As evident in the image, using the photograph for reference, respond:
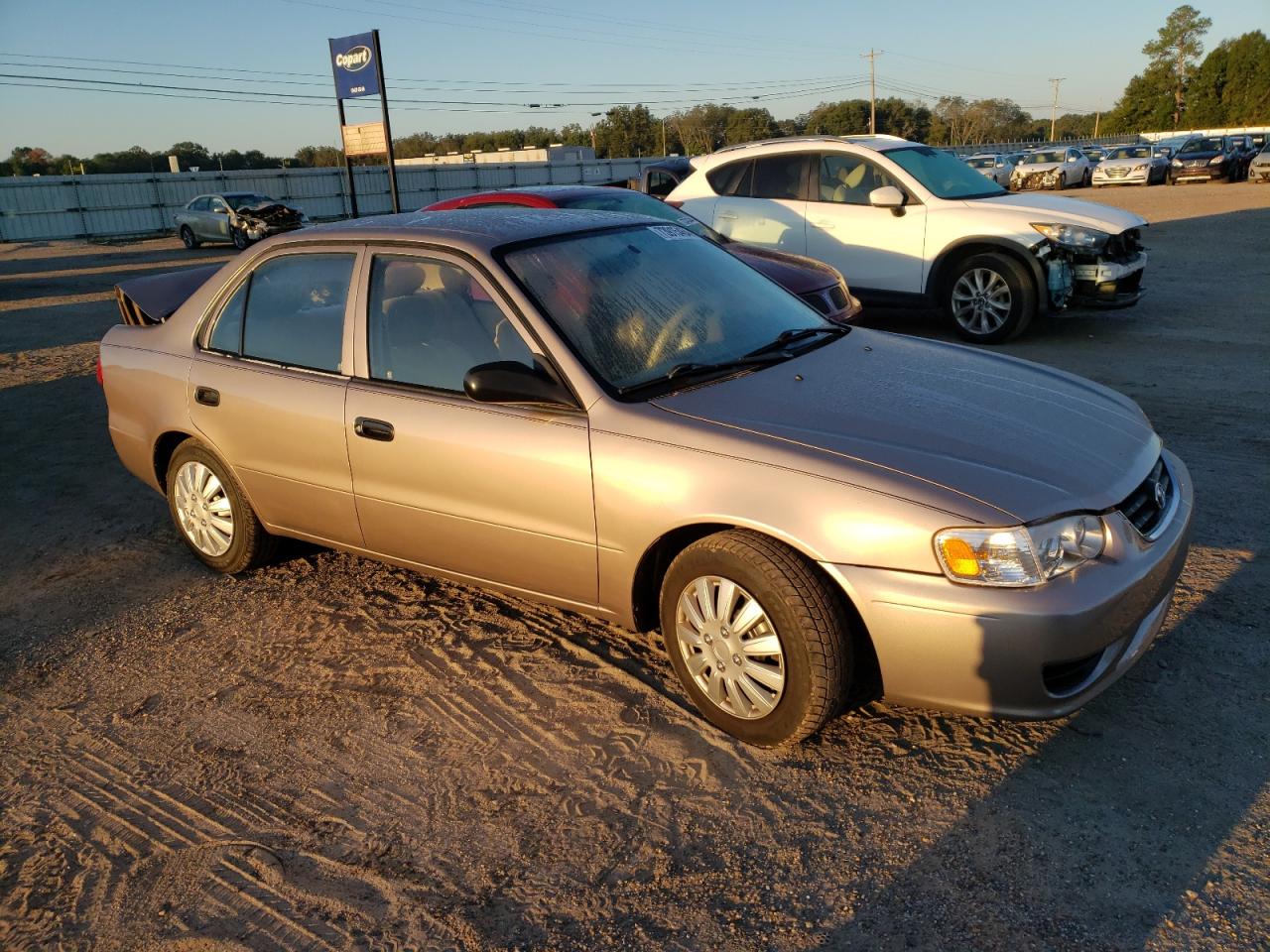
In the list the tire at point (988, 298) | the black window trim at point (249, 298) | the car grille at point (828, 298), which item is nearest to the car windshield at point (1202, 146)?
the tire at point (988, 298)

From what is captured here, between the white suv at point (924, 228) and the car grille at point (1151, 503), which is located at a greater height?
the white suv at point (924, 228)

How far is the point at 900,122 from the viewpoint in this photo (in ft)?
328

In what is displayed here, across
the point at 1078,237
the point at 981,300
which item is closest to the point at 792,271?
the point at 981,300

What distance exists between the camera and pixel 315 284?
4305 mm

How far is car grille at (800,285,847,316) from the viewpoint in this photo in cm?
727

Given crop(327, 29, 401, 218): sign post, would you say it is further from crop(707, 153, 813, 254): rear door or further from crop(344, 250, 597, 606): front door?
crop(344, 250, 597, 606): front door

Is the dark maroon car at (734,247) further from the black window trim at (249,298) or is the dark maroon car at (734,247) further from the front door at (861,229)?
the black window trim at (249,298)

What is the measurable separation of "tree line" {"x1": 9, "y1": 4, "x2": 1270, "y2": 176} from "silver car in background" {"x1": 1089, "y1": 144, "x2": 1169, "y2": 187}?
1232 inches

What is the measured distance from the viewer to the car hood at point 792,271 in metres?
7.35

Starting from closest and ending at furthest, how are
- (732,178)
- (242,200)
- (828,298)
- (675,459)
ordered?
(675,459) → (828,298) → (732,178) → (242,200)

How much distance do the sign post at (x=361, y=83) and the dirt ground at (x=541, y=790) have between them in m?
16.2

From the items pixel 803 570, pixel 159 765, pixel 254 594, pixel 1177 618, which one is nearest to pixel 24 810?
pixel 159 765

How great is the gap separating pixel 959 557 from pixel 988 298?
7.07 meters

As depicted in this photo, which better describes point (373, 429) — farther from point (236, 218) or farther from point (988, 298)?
point (236, 218)
